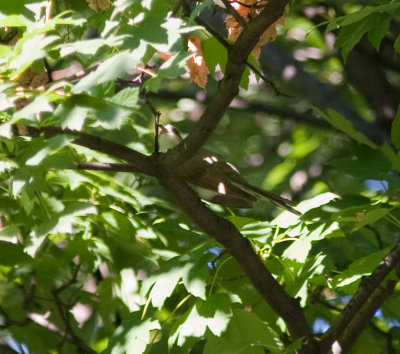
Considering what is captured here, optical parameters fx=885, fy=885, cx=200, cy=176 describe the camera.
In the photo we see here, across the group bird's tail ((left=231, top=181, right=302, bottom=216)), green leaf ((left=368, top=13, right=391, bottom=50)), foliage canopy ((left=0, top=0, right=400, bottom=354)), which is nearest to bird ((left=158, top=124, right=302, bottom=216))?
bird's tail ((left=231, top=181, right=302, bottom=216))

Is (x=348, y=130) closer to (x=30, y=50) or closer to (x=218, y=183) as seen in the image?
(x=218, y=183)

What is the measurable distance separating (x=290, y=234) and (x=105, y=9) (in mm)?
883

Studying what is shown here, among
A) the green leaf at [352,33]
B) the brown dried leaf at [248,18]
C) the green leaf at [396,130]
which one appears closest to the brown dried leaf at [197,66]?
the brown dried leaf at [248,18]

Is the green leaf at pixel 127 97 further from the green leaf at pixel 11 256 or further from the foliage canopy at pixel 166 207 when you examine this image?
the green leaf at pixel 11 256

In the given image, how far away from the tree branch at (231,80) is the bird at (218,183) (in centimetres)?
90

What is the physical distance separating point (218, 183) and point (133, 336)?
85cm

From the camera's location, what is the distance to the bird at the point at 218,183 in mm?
3277

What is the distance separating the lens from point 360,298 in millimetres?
2590

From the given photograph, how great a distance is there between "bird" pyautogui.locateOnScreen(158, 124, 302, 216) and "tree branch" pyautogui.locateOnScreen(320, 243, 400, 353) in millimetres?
636

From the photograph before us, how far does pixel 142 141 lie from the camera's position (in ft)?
11.8

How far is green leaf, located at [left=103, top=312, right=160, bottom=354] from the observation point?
2.66 metres

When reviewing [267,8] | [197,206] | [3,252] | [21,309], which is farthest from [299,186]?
[267,8]

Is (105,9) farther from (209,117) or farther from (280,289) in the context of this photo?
(280,289)

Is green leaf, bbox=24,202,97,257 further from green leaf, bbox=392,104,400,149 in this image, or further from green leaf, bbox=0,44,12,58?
green leaf, bbox=392,104,400,149
